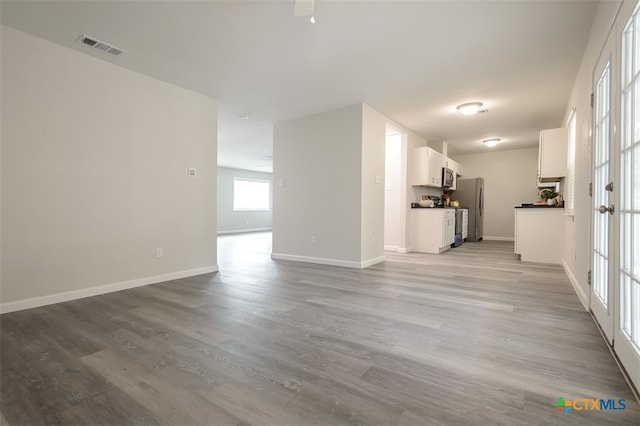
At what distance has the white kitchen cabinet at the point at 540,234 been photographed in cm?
490

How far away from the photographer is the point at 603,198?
2146 mm

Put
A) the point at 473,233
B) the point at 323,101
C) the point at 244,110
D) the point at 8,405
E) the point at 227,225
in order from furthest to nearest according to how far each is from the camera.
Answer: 1. the point at 227,225
2. the point at 473,233
3. the point at 244,110
4. the point at 323,101
5. the point at 8,405

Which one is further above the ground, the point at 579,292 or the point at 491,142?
the point at 491,142

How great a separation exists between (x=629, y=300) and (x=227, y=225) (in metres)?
10.7

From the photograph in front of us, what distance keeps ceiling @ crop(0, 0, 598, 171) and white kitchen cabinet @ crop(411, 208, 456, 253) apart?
2217 millimetres

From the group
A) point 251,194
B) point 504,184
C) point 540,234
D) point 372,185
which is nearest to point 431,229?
point 540,234

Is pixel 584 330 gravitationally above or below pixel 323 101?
below

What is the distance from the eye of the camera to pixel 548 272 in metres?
4.25

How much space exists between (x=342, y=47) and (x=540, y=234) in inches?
178

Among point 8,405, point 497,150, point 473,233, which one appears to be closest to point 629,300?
point 8,405

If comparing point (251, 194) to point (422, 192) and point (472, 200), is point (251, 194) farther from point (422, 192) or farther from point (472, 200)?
point (472, 200)

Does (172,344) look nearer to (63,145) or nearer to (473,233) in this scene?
(63,145)

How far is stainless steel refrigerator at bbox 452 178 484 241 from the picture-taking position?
26.8 feet

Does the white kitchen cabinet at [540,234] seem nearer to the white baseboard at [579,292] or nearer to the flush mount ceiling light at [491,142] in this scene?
the white baseboard at [579,292]
